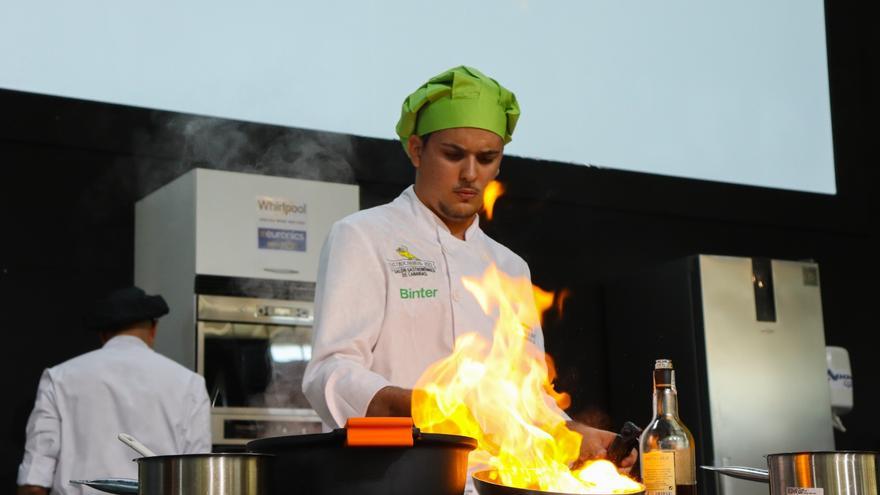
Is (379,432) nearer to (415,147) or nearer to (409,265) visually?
(409,265)

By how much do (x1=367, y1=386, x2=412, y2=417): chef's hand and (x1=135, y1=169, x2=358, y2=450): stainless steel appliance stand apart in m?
2.27

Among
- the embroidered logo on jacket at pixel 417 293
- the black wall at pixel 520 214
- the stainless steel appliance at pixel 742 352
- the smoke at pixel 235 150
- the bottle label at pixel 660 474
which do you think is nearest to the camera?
the bottle label at pixel 660 474

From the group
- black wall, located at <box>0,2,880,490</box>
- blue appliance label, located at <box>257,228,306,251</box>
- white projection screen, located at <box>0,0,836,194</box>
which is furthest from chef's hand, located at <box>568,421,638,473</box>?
black wall, located at <box>0,2,880,490</box>

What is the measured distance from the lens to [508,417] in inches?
68.2

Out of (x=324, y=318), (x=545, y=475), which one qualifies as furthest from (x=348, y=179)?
(x=545, y=475)

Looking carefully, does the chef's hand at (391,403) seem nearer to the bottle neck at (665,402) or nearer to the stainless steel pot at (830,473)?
the bottle neck at (665,402)

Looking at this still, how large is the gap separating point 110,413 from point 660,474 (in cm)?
245

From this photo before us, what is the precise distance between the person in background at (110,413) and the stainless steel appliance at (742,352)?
1842 millimetres

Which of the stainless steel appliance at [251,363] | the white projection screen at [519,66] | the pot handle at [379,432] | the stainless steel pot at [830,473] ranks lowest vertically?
the stainless steel pot at [830,473]

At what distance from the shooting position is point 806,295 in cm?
482

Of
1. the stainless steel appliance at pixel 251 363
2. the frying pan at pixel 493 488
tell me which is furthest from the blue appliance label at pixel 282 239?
the frying pan at pixel 493 488

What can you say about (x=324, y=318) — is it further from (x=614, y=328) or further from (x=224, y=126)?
(x=614, y=328)

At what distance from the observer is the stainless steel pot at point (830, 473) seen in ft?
5.24

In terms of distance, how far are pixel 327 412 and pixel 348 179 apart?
2.78 meters
